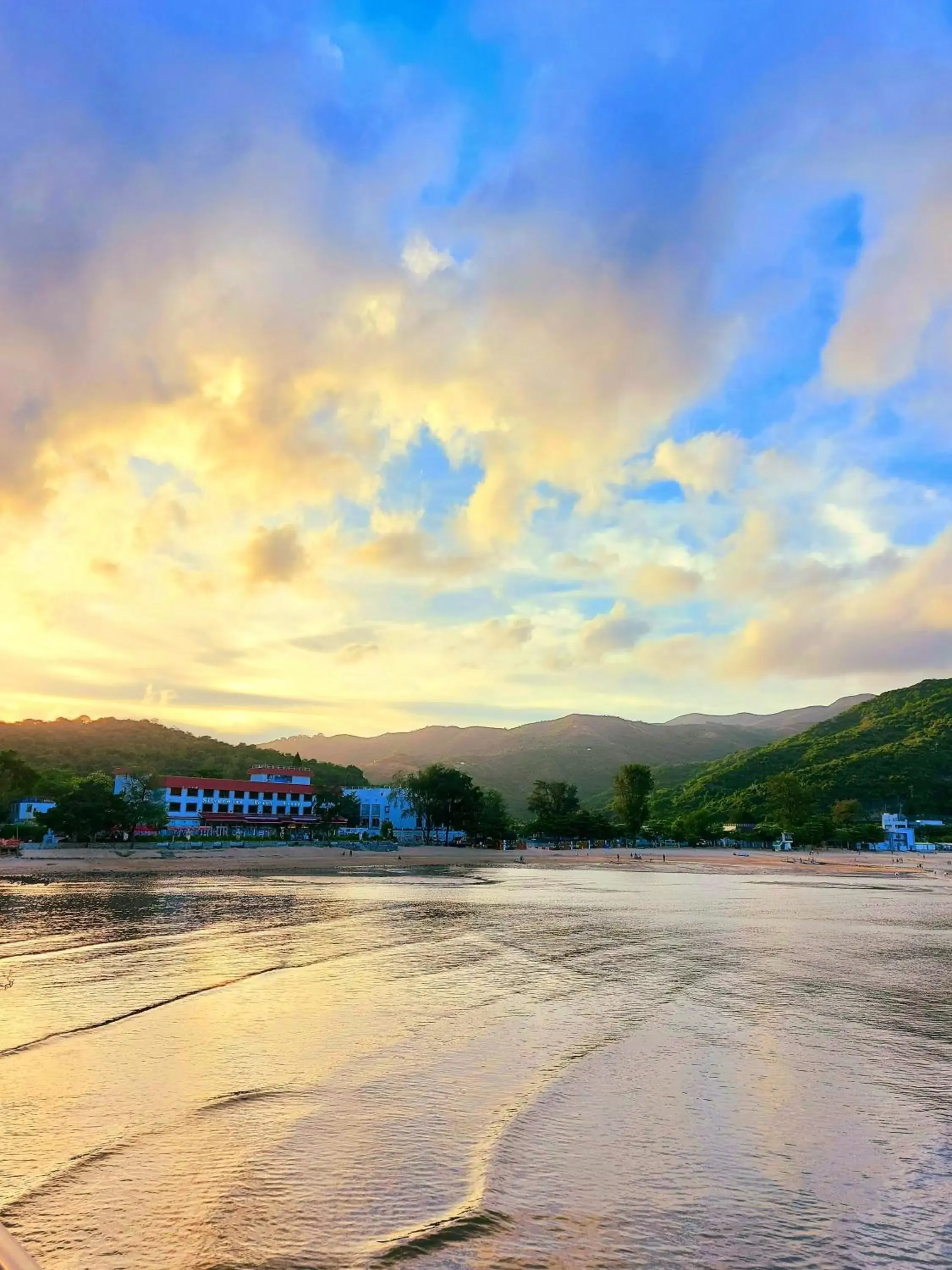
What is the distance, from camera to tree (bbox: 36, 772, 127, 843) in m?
83.5

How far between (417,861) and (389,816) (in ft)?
199

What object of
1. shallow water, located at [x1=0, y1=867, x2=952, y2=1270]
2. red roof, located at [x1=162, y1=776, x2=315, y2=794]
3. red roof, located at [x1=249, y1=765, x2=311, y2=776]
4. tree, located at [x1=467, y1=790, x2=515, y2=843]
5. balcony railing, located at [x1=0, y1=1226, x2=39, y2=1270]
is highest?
red roof, located at [x1=249, y1=765, x2=311, y2=776]

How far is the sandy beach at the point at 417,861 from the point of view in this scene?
217ft

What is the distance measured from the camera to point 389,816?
15388 centimetres

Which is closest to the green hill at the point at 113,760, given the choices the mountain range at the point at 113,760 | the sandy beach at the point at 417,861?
the mountain range at the point at 113,760

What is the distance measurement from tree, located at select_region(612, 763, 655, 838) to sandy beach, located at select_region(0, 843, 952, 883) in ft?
77.6

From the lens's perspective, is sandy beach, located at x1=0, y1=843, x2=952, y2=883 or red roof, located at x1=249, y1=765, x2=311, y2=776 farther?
red roof, located at x1=249, y1=765, x2=311, y2=776

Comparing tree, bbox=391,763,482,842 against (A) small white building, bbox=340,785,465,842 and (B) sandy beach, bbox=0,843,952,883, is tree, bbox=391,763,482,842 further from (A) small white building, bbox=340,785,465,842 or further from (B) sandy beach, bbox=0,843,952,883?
(A) small white building, bbox=340,785,465,842

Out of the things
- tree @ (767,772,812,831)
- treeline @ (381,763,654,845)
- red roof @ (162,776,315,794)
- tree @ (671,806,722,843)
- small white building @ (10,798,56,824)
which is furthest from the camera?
tree @ (767,772,812,831)

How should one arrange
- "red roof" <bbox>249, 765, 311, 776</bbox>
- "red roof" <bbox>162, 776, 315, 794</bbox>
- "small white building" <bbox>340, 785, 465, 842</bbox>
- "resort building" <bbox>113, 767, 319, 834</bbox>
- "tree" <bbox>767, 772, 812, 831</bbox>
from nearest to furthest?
"resort building" <bbox>113, 767, 319, 834</bbox> → "red roof" <bbox>162, 776, 315, 794</bbox> → "red roof" <bbox>249, 765, 311, 776</bbox> → "small white building" <bbox>340, 785, 465, 842</bbox> → "tree" <bbox>767, 772, 812, 831</bbox>

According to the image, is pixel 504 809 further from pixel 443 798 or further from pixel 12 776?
pixel 12 776

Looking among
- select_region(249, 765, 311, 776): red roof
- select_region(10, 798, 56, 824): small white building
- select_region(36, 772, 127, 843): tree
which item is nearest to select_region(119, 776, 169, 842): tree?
select_region(36, 772, 127, 843): tree

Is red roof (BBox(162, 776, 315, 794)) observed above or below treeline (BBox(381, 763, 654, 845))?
above

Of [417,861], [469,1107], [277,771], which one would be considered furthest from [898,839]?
[469,1107]
